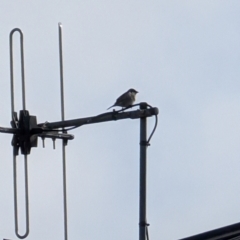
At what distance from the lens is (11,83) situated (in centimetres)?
734

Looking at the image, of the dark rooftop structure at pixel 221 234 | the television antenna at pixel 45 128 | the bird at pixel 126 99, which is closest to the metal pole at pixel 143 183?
the television antenna at pixel 45 128

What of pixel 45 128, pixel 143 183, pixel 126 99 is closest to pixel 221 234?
pixel 143 183

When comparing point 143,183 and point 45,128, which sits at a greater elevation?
point 45,128

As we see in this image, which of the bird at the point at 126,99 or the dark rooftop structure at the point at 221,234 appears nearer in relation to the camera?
the dark rooftop structure at the point at 221,234

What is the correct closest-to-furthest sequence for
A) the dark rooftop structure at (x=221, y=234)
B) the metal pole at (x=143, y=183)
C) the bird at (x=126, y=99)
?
the metal pole at (x=143, y=183) → the dark rooftop structure at (x=221, y=234) → the bird at (x=126, y=99)

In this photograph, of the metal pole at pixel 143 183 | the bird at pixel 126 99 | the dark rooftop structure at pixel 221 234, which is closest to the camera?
the metal pole at pixel 143 183

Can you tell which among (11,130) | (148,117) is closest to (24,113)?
(11,130)

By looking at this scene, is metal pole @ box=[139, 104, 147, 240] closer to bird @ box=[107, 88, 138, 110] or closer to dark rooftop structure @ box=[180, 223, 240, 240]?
dark rooftop structure @ box=[180, 223, 240, 240]

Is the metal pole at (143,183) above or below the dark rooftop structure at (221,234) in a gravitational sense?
above

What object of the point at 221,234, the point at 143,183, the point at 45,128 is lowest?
the point at 221,234

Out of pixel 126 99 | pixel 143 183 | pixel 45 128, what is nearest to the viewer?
pixel 143 183

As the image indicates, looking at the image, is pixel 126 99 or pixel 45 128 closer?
pixel 45 128

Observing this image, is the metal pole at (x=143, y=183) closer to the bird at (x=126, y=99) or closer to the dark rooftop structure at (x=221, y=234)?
the dark rooftop structure at (x=221, y=234)

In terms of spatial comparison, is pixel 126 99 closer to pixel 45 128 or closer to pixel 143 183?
pixel 45 128
